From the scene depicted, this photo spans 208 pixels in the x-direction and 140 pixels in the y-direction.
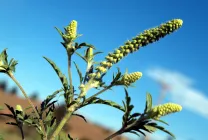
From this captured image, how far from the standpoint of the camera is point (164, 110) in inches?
102

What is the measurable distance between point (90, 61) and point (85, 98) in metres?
0.40

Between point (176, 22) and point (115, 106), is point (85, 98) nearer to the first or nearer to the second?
point (115, 106)

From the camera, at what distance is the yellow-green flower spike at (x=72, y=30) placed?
3.01 meters

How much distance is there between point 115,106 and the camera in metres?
2.79

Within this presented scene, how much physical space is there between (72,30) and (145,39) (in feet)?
2.22

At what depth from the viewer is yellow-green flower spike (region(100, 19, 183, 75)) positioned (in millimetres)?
2537

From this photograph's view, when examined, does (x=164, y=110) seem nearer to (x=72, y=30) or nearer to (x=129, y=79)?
(x=129, y=79)

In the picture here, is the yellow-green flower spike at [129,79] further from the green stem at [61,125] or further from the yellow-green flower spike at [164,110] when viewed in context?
the green stem at [61,125]

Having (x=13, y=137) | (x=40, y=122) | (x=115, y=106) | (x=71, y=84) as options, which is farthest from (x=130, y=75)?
(x=13, y=137)

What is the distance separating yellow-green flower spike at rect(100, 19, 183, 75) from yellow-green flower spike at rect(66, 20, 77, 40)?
0.43 m

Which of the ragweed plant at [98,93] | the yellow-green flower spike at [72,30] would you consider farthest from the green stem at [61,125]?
the yellow-green flower spike at [72,30]

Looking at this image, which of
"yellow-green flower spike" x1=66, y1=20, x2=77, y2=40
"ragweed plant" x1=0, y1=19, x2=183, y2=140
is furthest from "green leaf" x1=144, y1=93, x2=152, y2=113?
"yellow-green flower spike" x1=66, y1=20, x2=77, y2=40

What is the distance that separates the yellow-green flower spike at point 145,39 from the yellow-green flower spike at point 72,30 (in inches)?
17.1

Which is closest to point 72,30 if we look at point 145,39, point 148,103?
point 145,39
